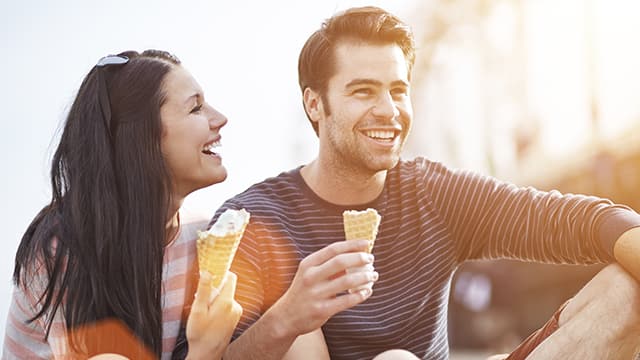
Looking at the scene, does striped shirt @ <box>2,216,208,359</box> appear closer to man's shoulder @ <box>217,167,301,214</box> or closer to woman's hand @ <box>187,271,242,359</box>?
man's shoulder @ <box>217,167,301,214</box>

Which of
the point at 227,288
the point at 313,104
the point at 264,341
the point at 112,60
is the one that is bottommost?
the point at 264,341

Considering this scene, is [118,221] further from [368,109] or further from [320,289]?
[368,109]

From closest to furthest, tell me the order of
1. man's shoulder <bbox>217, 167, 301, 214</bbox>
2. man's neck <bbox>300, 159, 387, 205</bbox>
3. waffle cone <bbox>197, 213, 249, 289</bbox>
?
waffle cone <bbox>197, 213, 249, 289</bbox> < man's shoulder <bbox>217, 167, 301, 214</bbox> < man's neck <bbox>300, 159, 387, 205</bbox>

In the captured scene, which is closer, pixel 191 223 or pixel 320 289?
pixel 320 289

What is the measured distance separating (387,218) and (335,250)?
119cm

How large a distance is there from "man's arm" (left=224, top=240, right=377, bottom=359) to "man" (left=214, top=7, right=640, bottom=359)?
0.40m

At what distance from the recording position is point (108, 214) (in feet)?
12.4

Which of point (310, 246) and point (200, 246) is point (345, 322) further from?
point (200, 246)

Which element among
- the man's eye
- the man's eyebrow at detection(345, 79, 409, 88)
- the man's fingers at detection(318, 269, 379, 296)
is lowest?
the man's fingers at detection(318, 269, 379, 296)

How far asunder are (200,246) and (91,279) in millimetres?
575

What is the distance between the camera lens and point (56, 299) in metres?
3.59

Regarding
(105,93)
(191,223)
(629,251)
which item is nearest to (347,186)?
(191,223)

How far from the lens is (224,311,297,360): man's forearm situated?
11.0ft

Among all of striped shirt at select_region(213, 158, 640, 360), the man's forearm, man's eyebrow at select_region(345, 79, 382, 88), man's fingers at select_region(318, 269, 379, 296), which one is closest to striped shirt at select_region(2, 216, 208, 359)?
striped shirt at select_region(213, 158, 640, 360)
